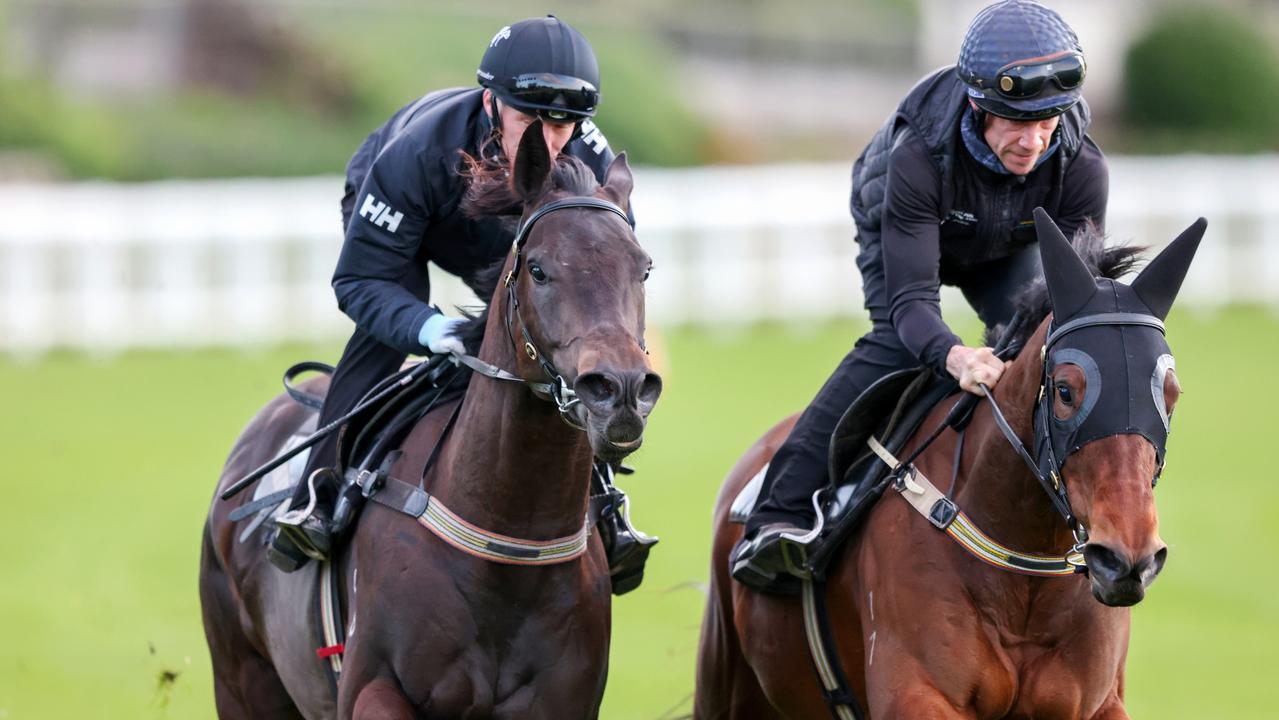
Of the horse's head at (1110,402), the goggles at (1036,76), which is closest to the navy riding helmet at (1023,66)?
the goggles at (1036,76)

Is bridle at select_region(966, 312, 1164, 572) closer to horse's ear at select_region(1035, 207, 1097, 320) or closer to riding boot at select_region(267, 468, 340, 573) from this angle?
horse's ear at select_region(1035, 207, 1097, 320)

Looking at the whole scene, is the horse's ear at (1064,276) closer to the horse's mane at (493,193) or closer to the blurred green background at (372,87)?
the horse's mane at (493,193)

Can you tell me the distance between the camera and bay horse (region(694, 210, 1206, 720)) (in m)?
4.77

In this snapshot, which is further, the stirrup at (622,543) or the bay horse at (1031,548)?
the stirrup at (622,543)

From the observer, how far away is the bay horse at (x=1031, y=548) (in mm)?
4773

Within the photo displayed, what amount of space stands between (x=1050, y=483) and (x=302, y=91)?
28.2 meters

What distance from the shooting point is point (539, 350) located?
5.12 metres

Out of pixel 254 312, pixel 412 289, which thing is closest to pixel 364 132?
pixel 254 312

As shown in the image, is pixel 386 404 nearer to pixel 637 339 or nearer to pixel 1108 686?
pixel 637 339

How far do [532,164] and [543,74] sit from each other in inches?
19.3

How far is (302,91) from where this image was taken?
3200 centimetres

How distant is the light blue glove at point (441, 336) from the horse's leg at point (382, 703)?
100cm

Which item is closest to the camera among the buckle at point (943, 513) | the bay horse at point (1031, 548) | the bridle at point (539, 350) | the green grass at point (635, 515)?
the bay horse at point (1031, 548)

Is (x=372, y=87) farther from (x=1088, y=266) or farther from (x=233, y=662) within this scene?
(x=1088, y=266)
